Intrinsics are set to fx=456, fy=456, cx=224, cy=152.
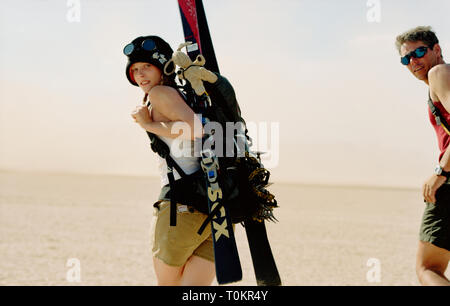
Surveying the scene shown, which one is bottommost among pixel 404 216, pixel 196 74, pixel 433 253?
pixel 404 216

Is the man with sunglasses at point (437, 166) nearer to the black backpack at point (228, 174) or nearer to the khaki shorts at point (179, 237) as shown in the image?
the black backpack at point (228, 174)

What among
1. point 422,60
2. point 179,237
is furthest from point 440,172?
point 179,237

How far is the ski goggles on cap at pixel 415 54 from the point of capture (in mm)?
2904

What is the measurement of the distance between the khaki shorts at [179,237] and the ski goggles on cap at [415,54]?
166 cm

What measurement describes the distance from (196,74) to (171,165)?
20.8 inches

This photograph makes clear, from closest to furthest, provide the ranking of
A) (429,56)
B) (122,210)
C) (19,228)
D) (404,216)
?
(429,56) → (19,228) → (122,210) → (404,216)

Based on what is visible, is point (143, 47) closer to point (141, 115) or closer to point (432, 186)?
point (141, 115)

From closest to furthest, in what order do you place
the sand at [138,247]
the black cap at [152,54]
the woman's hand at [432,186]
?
the black cap at [152,54]
the woman's hand at [432,186]
the sand at [138,247]

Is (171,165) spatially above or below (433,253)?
above

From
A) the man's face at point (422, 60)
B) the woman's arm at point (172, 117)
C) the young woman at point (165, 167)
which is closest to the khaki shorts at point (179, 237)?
the young woman at point (165, 167)

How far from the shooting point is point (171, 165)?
8.17 ft
